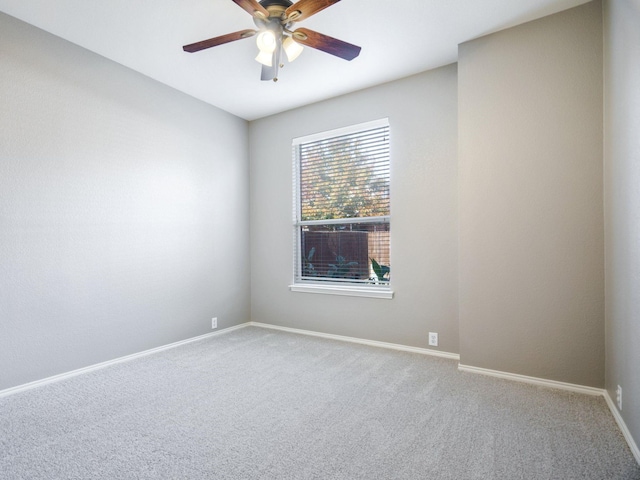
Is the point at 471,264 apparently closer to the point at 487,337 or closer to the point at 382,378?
the point at 487,337

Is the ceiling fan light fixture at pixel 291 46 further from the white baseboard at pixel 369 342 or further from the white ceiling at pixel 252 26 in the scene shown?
the white baseboard at pixel 369 342

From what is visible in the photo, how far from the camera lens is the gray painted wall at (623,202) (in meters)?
1.73

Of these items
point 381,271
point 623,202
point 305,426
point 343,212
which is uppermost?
point 343,212

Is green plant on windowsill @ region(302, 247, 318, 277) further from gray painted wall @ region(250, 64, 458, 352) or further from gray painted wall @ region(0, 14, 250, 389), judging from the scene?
gray painted wall @ region(0, 14, 250, 389)

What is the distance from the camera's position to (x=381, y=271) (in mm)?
3717

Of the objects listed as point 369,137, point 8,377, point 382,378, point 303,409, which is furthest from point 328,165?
point 8,377

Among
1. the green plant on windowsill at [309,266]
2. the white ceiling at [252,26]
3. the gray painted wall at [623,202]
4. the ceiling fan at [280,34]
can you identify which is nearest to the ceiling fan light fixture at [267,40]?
the ceiling fan at [280,34]

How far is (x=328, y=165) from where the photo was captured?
4059 mm

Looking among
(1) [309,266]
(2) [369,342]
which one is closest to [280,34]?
(1) [309,266]

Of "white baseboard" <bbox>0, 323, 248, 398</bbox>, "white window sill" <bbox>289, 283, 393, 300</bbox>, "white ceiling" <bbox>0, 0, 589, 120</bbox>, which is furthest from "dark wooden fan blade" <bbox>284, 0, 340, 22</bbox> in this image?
"white baseboard" <bbox>0, 323, 248, 398</bbox>

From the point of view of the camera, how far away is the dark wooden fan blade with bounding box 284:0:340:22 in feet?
6.10

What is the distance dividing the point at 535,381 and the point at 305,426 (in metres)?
1.81

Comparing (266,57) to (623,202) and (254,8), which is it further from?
(623,202)

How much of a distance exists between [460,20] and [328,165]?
6.30 ft
